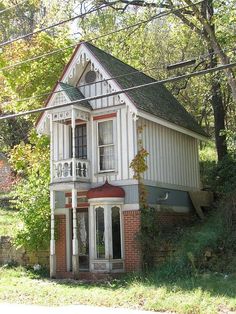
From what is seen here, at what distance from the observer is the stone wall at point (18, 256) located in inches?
807

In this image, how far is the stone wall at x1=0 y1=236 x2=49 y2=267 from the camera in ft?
67.3

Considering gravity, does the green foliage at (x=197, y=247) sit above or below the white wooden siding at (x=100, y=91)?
below

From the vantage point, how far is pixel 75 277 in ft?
59.8

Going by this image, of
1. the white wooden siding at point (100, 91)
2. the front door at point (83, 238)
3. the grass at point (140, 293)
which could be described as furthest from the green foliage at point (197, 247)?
the white wooden siding at point (100, 91)

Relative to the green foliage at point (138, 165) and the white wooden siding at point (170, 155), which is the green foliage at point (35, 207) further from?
the white wooden siding at point (170, 155)

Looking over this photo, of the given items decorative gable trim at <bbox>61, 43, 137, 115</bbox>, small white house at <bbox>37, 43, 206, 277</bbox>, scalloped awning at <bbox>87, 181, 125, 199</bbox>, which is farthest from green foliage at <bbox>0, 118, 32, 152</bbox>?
scalloped awning at <bbox>87, 181, 125, 199</bbox>

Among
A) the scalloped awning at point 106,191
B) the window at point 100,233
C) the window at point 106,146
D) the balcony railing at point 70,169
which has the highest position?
the window at point 106,146

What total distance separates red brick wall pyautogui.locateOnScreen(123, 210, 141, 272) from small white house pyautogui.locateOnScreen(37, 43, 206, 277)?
0.04 meters

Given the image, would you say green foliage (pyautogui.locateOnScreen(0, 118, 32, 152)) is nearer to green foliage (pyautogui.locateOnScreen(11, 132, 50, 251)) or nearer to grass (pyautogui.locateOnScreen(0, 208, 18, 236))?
grass (pyautogui.locateOnScreen(0, 208, 18, 236))

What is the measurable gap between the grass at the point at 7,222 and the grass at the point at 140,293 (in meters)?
5.37

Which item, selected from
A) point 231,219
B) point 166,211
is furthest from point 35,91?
point 231,219

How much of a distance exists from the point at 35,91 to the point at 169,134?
318 inches

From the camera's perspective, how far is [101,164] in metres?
19.8

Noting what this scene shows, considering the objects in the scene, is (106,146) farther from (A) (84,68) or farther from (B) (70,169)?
(A) (84,68)
